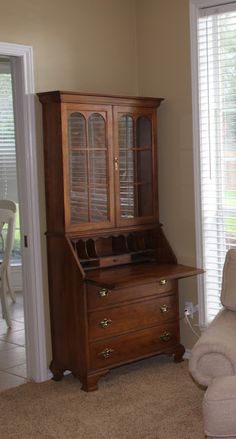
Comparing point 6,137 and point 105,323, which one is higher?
point 6,137

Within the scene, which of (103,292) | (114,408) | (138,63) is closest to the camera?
(114,408)

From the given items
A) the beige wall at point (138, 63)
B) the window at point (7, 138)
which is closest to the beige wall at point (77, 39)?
the beige wall at point (138, 63)

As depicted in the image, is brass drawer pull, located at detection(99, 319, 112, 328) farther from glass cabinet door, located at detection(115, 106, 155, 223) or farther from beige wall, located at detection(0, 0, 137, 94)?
beige wall, located at detection(0, 0, 137, 94)

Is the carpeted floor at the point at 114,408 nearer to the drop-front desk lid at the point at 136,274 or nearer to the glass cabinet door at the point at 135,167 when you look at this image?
the drop-front desk lid at the point at 136,274

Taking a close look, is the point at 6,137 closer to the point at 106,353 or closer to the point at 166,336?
the point at 166,336

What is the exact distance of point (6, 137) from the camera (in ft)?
22.1

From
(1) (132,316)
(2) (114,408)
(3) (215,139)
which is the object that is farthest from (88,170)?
(2) (114,408)

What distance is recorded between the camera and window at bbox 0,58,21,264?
21.8 ft

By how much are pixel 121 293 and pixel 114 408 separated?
0.71 meters

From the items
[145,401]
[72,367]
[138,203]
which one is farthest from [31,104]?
[145,401]

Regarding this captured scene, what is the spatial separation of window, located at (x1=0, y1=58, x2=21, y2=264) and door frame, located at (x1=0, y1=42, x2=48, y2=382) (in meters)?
2.71

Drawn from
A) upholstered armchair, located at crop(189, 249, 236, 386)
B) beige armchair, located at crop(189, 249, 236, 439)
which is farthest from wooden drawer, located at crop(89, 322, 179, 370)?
upholstered armchair, located at crop(189, 249, 236, 386)

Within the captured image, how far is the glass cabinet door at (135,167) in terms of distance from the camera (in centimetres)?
419

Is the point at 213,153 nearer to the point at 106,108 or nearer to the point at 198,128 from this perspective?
the point at 198,128
